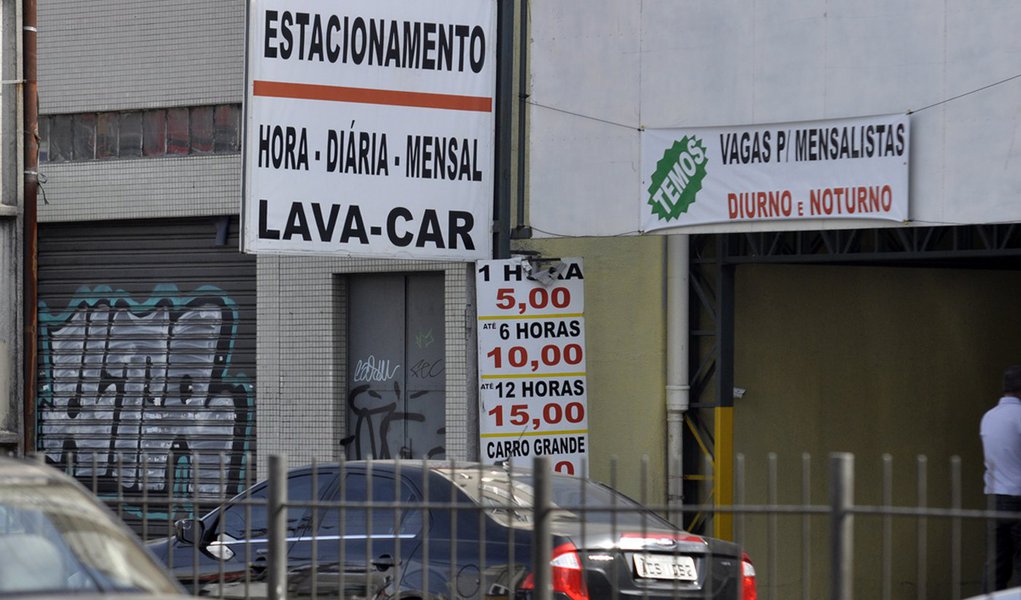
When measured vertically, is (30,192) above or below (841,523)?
above

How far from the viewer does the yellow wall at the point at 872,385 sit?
1303cm

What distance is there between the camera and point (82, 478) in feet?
52.0

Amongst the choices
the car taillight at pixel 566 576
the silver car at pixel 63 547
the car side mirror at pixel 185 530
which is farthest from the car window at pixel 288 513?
the silver car at pixel 63 547

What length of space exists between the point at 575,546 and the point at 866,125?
15.8 feet

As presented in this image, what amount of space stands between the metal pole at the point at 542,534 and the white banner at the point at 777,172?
19.1 feet

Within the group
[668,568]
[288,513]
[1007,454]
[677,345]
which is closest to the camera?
[668,568]

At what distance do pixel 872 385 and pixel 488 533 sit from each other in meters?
6.84

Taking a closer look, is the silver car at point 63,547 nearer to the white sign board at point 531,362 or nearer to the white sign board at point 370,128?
the white sign board at point 531,362

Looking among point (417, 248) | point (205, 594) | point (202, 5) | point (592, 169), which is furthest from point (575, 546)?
point (202, 5)

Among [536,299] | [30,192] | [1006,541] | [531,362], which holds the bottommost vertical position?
[1006,541]

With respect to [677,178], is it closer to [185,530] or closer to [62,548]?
[185,530]

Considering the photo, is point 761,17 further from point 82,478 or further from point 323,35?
point 82,478

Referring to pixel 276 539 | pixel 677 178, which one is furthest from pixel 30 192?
pixel 276 539

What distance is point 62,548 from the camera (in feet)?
16.8
